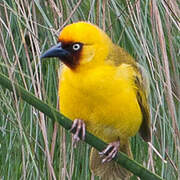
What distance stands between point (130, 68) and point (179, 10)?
306 millimetres

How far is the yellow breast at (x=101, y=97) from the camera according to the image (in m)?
1.65

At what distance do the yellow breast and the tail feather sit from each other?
12 cm

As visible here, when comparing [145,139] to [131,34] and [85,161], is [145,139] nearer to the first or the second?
[85,161]

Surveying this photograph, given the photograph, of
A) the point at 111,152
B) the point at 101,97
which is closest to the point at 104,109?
the point at 101,97

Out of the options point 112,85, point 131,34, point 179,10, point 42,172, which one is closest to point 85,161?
point 42,172

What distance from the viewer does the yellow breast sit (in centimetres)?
165

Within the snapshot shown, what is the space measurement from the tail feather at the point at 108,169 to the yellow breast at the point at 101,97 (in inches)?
4.7

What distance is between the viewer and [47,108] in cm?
111

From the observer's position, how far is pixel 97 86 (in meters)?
1.64

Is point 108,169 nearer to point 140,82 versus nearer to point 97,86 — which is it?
point 140,82

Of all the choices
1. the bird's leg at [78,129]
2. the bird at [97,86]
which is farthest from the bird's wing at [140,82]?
the bird's leg at [78,129]

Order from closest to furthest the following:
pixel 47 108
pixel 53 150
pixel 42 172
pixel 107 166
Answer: pixel 47 108 < pixel 53 150 < pixel 42 172 < pixel 107 166

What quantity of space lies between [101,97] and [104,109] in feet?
0.18

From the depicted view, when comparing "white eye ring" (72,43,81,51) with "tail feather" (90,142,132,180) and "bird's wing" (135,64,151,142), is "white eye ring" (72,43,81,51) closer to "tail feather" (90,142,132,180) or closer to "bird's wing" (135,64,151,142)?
"bird's wing" (135,64,151,142)
